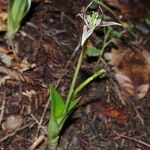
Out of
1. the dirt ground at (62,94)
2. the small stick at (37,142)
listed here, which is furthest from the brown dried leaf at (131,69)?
the small stick at (37,142)

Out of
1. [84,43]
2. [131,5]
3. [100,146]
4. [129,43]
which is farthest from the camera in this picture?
[131,5]

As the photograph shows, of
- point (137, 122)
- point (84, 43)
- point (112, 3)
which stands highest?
point (84, 43)

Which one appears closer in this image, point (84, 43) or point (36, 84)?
point (84, 43)

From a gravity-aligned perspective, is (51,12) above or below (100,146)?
above

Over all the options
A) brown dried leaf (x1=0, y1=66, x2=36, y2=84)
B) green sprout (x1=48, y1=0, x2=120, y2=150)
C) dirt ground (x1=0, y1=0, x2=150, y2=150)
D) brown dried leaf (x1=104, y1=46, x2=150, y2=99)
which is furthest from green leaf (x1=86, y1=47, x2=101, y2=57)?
green sprout (x1=48, y1=0, x2=120, y2=150)

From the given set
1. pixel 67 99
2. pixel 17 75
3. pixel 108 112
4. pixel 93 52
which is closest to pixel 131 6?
pixel 93 52

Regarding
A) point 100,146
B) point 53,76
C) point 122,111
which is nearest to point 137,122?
point 122,111

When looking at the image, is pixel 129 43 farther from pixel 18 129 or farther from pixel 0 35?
pixel 18 129

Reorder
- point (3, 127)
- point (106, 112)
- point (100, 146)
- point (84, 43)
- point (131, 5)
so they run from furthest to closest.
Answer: point (131, 5)
point (106, 112)
point (100, 146)
point (3, 127)
point (84, 43)
